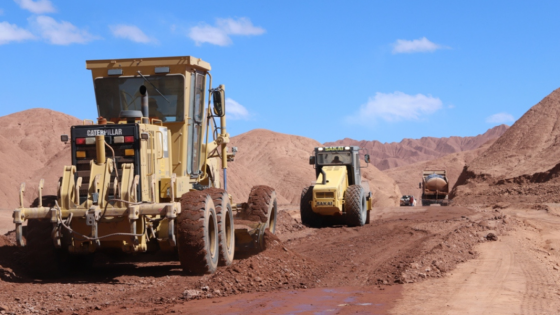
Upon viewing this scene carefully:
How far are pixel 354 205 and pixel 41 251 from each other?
41.1 feet

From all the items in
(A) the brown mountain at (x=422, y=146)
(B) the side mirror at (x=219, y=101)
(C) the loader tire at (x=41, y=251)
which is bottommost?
(C) the loader tire at (x=41, y=251)

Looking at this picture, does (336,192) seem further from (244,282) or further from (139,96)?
(244,282)

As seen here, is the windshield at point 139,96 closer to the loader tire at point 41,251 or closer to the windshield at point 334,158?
the loader tire at point 41,251

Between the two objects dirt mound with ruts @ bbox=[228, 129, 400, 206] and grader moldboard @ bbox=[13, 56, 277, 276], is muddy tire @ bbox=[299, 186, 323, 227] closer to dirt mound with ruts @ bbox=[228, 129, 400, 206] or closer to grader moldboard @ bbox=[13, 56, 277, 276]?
grader moldboard @ bbox=[13, 56, 277, 276]

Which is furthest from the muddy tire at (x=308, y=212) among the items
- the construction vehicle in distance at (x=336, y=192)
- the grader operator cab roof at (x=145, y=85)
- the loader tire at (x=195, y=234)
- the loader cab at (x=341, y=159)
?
the loader tire at (x=195, y=234)

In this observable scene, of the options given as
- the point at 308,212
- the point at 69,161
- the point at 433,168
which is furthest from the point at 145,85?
the point at 433,168

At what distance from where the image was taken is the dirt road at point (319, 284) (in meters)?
7.84

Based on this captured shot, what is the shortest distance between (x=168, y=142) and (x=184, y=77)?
3.78ft

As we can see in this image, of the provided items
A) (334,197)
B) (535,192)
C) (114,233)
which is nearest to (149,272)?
(114,233)

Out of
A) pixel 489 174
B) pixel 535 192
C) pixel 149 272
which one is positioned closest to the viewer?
pixel 149 272

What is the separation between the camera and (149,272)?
10.7m

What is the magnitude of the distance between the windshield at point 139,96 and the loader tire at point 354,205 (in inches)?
423

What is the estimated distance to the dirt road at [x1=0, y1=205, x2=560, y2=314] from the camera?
7.84 metres

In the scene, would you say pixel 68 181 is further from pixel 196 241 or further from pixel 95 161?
pixel 196 241
